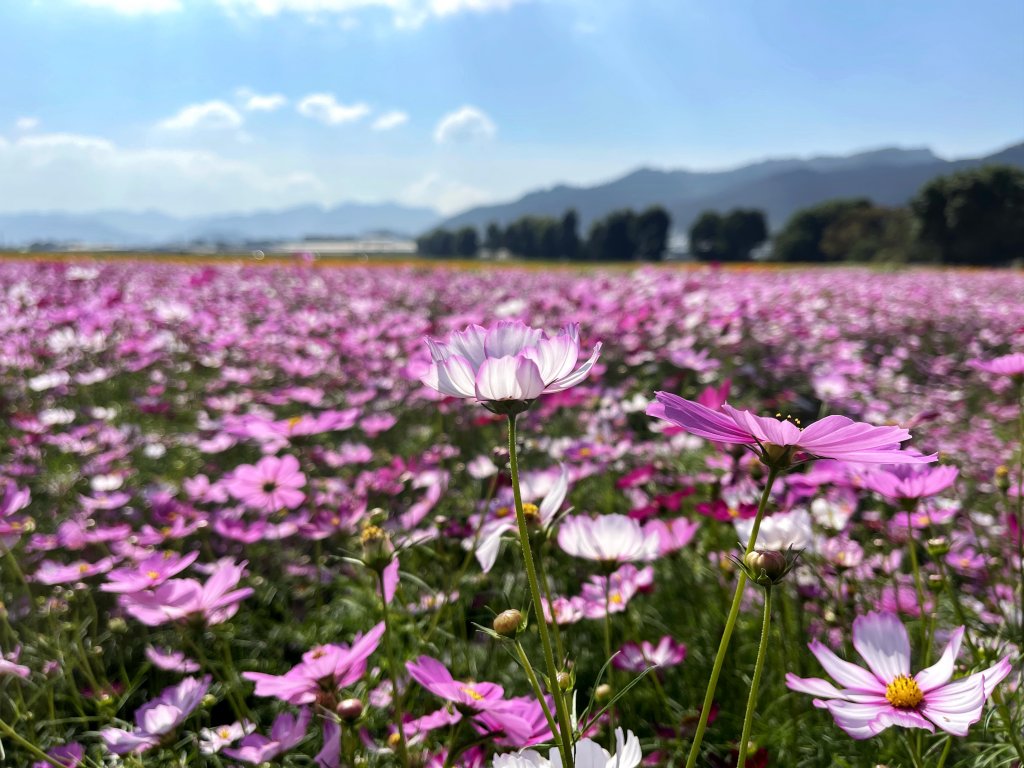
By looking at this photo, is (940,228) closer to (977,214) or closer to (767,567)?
(977,214)

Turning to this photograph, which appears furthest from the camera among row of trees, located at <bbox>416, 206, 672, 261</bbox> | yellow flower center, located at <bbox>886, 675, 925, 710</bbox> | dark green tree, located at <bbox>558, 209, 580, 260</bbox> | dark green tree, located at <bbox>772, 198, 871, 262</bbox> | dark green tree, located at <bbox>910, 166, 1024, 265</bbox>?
dark green tree, located at <bbox>558, 209, 580, 260</bbox>

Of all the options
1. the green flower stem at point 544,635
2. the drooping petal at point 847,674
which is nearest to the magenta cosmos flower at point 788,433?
the green flower stem at point 544,635

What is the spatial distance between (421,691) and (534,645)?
51 cm

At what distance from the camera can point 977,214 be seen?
83.3 feet

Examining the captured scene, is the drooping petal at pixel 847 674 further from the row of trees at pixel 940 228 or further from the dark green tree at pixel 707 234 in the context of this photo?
the dark green tree at pixel 707 234

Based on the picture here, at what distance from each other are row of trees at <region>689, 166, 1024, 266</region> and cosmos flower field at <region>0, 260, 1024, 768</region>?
27.2m

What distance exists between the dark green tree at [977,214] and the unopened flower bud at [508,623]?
31.3 meters

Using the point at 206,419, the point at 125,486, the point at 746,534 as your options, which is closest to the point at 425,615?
the point at 746,534

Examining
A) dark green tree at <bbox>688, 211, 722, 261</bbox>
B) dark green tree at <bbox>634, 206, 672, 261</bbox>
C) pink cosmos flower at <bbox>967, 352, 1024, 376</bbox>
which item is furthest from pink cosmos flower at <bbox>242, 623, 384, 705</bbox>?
dark green tree at <bbox>634, 206, 672, 261</bbox>

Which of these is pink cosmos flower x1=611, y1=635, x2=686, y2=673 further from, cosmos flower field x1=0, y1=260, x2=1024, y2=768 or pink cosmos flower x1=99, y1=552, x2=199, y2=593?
pink cosmos flower x1=99, y1=552, x2=199, y2=593

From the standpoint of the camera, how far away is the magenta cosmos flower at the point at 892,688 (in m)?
0.49

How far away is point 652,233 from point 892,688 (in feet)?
168

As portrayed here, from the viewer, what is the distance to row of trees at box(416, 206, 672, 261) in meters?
49.1

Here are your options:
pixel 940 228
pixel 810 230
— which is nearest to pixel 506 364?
pixel 940 228
